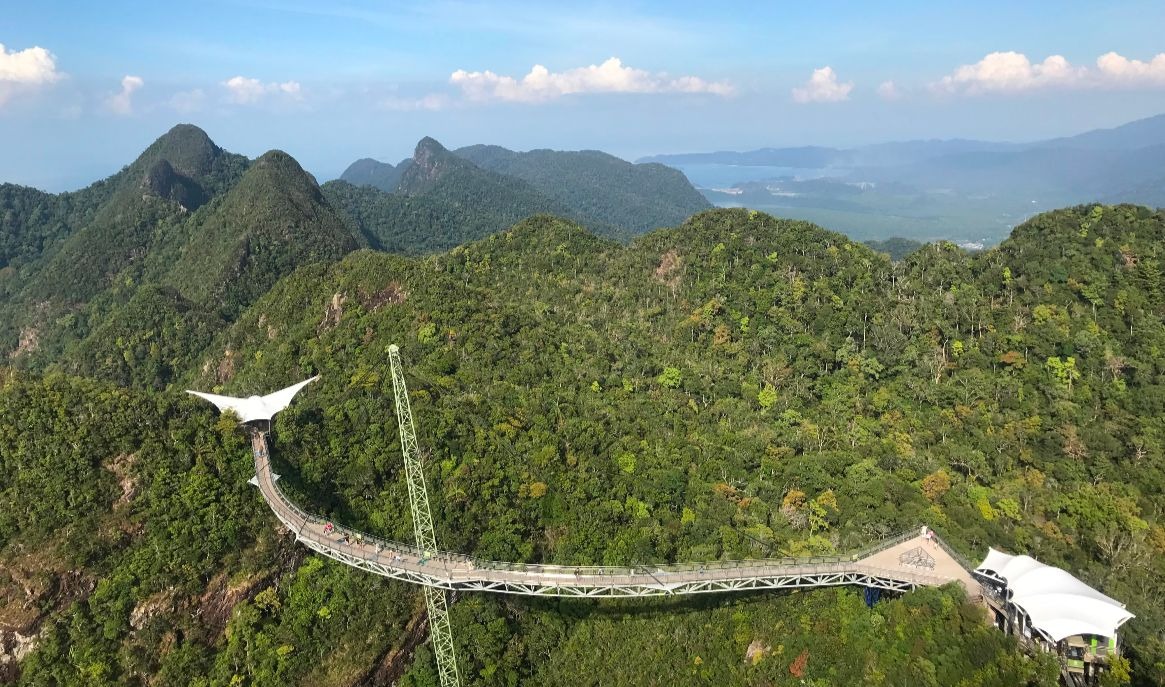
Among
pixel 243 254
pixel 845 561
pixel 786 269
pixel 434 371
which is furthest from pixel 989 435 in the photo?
pixel 243 254

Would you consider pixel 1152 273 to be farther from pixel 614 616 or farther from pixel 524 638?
pixel 524 638

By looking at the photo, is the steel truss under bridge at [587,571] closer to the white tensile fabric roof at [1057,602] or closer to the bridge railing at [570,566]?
the bridge railing at [570,566]

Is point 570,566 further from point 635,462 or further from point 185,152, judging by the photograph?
point 185,152

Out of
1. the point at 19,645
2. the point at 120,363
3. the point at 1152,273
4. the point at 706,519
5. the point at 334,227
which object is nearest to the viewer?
the point at 19,645

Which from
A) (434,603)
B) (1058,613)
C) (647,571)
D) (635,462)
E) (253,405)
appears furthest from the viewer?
(635,462)

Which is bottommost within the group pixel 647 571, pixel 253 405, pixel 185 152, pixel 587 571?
pixel 587 571

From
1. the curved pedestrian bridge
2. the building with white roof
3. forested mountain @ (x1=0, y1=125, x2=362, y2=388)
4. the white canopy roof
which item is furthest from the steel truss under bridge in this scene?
forested mountain @ (x1=0, y1=125, x2=362, y2=388)

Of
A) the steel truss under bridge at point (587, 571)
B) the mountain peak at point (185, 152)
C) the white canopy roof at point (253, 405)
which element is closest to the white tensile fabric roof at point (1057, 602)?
the steel truss under bridge at point (587, 571)

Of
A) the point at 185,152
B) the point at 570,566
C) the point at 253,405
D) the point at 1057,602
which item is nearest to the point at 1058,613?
the point at 1057,602
